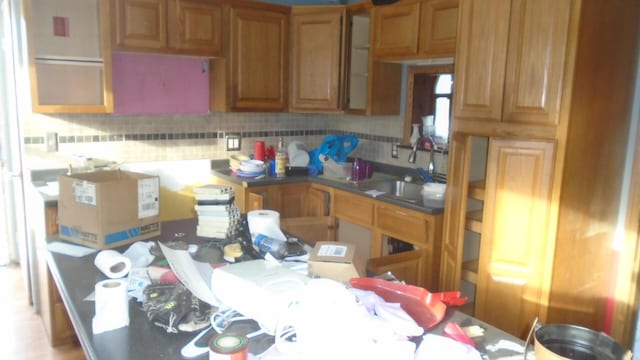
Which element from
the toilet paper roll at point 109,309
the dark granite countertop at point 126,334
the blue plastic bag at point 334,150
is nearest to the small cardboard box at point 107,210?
the dark granite countertop at point 126,334

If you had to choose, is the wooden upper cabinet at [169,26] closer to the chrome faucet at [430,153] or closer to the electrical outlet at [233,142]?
the electrical outlet at [233,142]

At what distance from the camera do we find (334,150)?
4195mm

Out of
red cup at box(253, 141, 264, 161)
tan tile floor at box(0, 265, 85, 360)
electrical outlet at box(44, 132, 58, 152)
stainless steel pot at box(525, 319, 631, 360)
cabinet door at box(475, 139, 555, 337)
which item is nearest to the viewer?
stainless steel pot at box(525, 319, 631, 360)

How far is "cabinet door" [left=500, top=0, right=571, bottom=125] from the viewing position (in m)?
2.28

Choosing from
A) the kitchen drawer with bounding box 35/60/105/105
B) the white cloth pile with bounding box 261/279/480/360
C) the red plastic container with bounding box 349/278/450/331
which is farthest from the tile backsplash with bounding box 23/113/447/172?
the white cloth pile with bounding box 261/279/480/360

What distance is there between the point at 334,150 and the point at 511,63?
1933 millimetres

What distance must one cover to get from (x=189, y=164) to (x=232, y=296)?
2.74 metres

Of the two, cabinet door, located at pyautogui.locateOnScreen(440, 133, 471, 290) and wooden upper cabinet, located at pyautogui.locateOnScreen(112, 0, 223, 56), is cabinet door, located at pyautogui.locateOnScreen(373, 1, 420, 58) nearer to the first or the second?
cabinet door, located at pyautogui.locateOnScreen(440, 133, 471, 290)

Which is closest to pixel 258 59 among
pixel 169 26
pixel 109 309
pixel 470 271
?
pixel 169 26

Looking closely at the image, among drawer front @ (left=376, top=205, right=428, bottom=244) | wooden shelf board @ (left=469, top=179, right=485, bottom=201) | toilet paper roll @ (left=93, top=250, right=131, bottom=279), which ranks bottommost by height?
drawer front @ (left=376, top=205, right=428, bottom=244)

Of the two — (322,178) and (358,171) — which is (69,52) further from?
(358,171)

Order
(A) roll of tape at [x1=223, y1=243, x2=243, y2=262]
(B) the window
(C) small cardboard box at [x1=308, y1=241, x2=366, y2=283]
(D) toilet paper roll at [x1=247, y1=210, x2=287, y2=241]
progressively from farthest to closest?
1. (B) the window
2. (D) toilet paper roll at [x1=247, y1=210, x2=287, y2=241]
3. (A) roll of tape at [x1=223, y1=243, x2=243, y2=262]
4. (C) small cardboard box at [x1=308, y1=241, x2=366, y2=283]

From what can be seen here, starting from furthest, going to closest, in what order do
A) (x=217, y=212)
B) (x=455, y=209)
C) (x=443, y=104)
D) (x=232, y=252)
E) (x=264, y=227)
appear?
(x=443, y=104)
(x=455, y=209)
(x=217, y=212)
(x=264, y=227)
(x=232, y=252)

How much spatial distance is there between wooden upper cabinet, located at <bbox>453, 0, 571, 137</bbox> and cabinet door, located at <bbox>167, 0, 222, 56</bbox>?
1.85 metres
